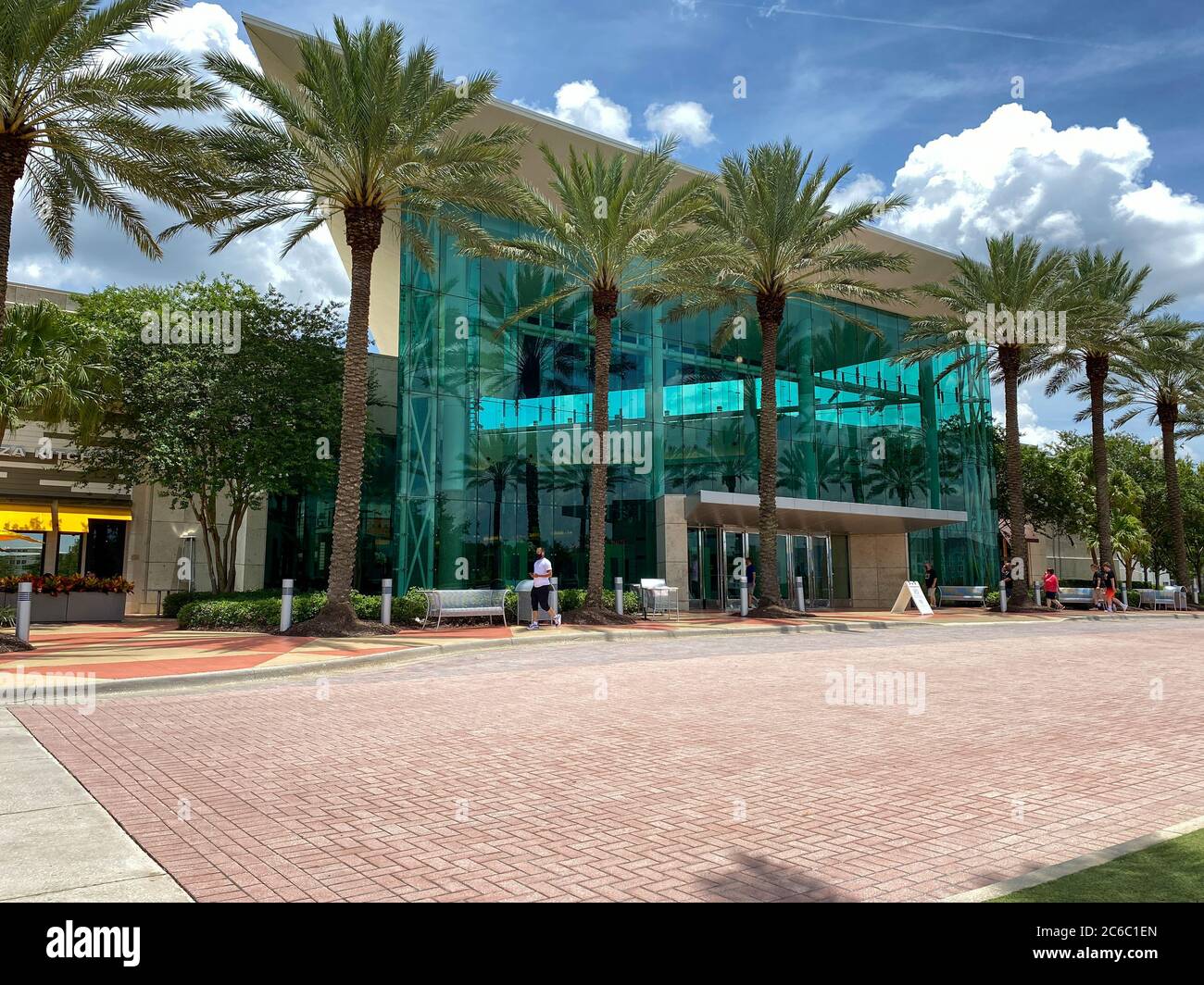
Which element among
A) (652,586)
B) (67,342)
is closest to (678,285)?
(652,586)

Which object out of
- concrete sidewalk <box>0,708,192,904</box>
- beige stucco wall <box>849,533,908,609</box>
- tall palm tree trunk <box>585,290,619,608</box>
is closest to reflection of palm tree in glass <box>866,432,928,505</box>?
beige stucco wall <box>849,533,908,609</box>

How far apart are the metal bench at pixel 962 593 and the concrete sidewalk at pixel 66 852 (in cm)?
3862

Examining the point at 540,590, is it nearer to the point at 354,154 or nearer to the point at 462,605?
the point at 462,605

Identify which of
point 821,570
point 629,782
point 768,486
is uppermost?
point 768,486

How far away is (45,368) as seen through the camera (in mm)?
19406

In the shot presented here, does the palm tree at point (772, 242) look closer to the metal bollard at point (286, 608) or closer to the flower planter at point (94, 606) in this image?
the metal bollard at point (286, 608)

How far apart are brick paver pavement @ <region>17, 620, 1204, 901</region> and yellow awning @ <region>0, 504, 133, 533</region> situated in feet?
82.3

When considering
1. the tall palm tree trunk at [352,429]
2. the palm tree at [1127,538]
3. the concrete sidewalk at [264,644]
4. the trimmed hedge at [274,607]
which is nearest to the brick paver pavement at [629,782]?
the concrete sidewalk at [264,644]

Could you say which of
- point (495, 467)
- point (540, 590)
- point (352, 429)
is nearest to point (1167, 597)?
Result: point (495, 467)

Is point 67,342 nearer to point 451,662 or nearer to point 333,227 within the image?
point 451,662

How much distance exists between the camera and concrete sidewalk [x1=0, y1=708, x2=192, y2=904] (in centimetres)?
399

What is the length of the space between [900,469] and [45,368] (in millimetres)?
32424

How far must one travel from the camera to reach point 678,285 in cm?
2519
